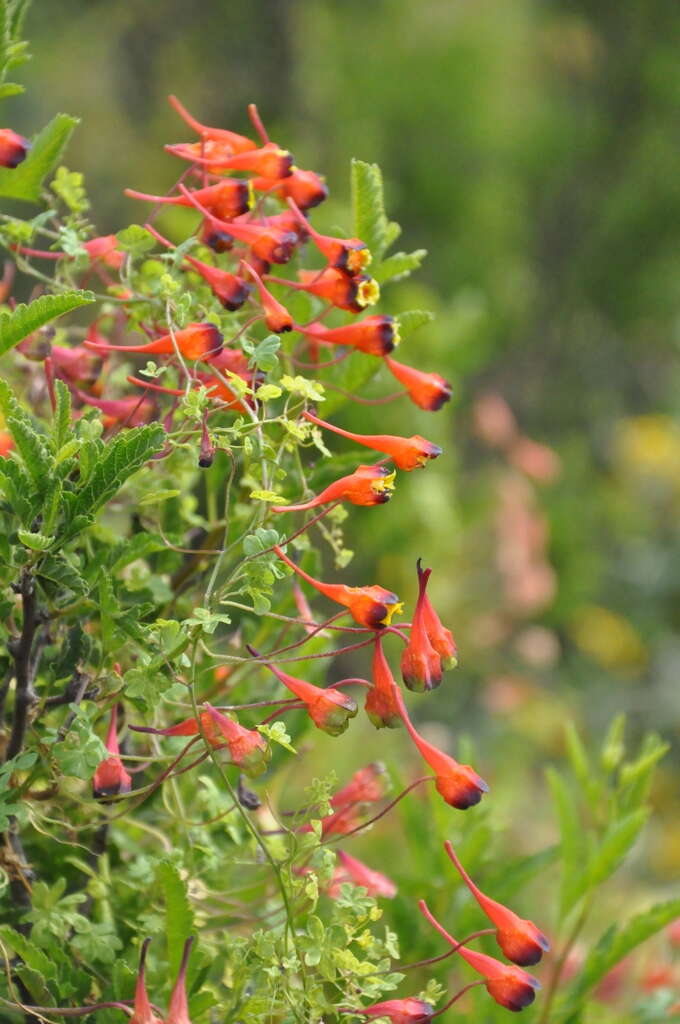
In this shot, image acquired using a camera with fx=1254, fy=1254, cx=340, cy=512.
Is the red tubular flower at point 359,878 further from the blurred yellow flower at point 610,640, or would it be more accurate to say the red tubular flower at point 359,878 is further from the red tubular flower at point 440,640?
the blurred yellow flower at point 610,640

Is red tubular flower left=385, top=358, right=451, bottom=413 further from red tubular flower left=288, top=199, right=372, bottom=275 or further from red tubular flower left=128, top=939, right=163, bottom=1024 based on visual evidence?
red tubular flower left=128, top=939, right=163, bottom=1024

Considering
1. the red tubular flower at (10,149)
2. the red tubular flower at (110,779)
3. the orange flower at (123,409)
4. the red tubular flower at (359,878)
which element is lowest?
the red tubular flower at (359,878)

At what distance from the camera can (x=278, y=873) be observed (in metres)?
0.57

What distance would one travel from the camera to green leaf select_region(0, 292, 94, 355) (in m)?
0.54

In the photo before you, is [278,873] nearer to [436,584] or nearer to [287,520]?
[287,520]

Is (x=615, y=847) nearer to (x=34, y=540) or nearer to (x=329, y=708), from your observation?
(x=329, y=708)

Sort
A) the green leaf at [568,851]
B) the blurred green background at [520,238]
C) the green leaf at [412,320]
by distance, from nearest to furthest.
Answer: the green leaf at [412,320] < the green leaf at [568,851] < the blurred green background at [520,238]

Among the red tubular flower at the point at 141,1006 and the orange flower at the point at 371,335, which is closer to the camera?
the red tubular flower at the point at 141,1006

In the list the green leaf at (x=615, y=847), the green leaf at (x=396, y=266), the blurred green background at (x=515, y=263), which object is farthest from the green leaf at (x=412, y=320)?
the blurred green background at (x=515, y=263)

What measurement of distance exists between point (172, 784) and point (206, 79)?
5230mm

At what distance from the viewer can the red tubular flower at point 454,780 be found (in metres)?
0.57

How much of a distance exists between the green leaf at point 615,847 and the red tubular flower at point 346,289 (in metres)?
0.39

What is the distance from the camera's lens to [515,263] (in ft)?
14.7

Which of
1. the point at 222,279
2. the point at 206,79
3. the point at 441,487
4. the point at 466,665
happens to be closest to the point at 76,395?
the point at 222,279
